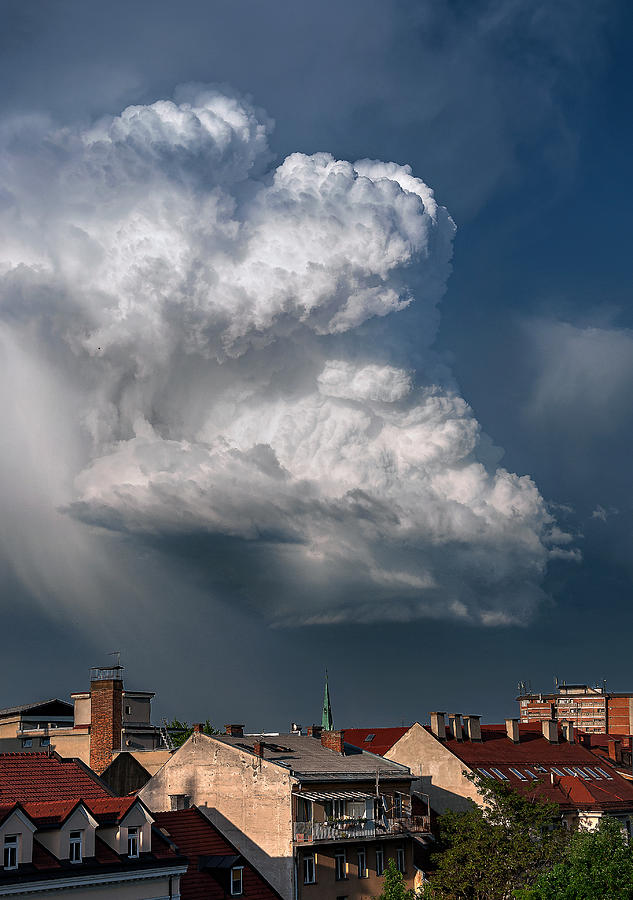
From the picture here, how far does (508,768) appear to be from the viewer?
9638 centimetres

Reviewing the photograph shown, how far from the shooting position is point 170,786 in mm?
77500

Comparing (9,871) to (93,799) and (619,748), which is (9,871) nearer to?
(93,799)

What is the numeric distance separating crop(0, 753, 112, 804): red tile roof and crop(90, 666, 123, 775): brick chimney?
1819cm

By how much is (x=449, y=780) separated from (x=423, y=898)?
2018 centimetres

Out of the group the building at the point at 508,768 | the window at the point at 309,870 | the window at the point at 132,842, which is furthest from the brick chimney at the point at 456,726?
the window at the point at 132,842

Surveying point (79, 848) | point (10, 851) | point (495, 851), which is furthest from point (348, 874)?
point (10, 851)

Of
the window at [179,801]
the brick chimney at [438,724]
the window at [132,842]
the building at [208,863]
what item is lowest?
the building at [208,863]

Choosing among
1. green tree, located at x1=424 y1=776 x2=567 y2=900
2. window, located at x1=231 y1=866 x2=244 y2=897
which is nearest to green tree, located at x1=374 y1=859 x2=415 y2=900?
green tree, located at x1=424 y1=776 x2=567 y2=900

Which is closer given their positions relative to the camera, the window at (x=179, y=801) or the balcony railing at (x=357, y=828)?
the balcony railing at (x=357, y=828)

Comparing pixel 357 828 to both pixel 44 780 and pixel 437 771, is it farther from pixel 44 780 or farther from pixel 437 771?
pixel 44 780

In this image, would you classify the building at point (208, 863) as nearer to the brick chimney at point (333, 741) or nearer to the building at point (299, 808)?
the building at point (299, 808)

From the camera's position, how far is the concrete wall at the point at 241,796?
70.3 metres

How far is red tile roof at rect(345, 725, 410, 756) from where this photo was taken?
372ft

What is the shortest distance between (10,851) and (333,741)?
38.9 meters
